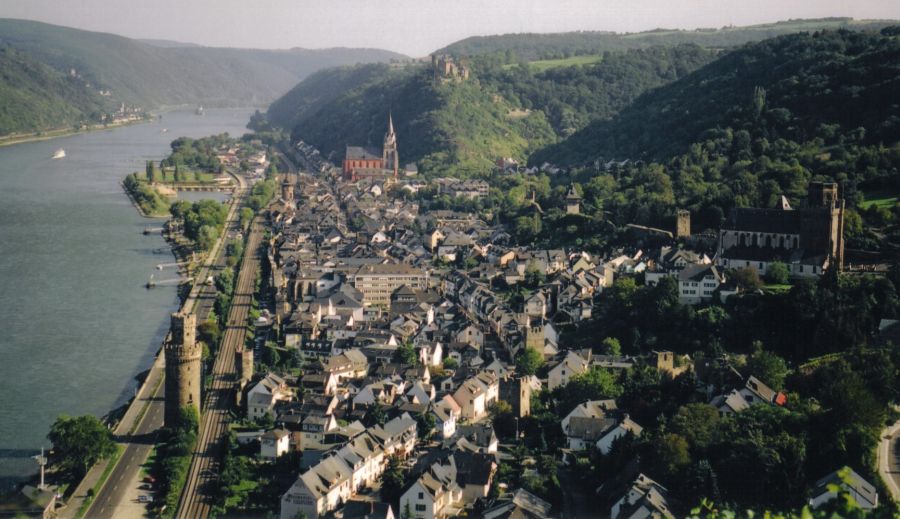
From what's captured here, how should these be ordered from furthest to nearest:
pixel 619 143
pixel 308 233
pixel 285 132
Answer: pixel 285 132 < pixel 619 143 < pixel 308 233

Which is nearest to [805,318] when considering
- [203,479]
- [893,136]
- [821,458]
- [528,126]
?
[821,458]

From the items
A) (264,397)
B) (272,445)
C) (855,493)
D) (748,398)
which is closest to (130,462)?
(272,445)

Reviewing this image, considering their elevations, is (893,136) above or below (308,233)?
above

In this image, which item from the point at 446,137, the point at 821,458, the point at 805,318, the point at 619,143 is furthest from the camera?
the point at 446,137

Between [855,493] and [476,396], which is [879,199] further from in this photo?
[855,493]

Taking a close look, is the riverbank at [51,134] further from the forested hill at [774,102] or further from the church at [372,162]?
the forested hill at [774,102]

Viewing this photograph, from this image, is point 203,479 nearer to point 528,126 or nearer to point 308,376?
point 308,376
